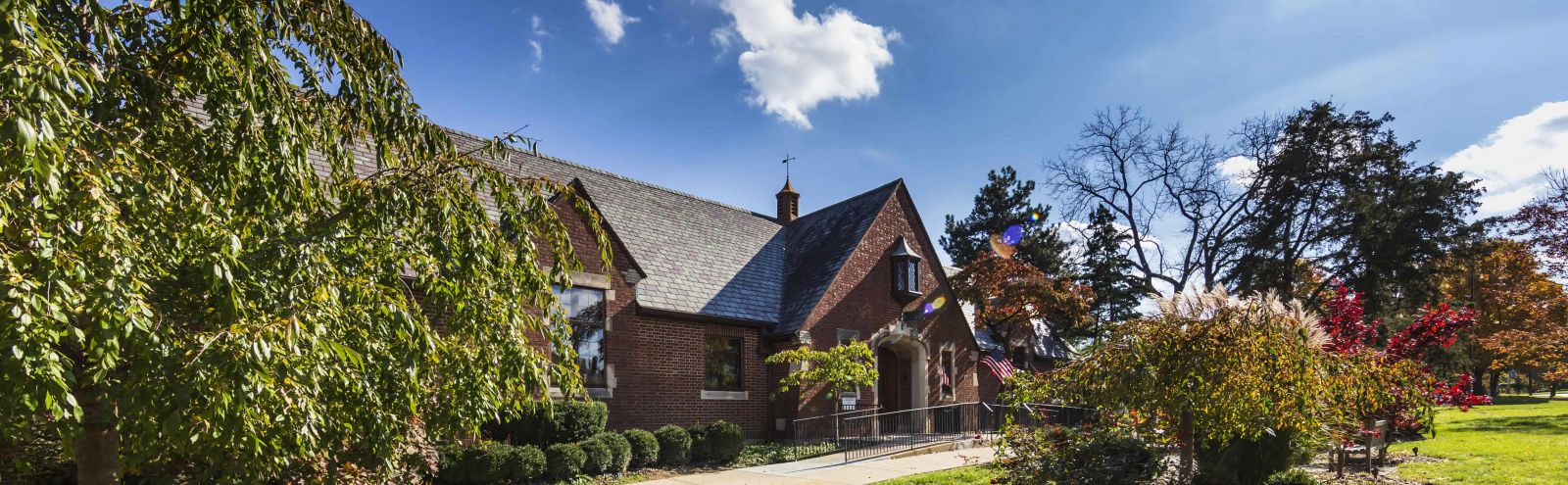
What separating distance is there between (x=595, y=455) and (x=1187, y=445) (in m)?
8.75

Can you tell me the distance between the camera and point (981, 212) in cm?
4875

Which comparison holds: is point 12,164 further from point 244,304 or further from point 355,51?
point 355,51

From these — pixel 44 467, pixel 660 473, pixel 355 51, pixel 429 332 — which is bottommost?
pixel 660 473

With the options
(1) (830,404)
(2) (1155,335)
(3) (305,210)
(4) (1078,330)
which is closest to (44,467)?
(3) (305,210)

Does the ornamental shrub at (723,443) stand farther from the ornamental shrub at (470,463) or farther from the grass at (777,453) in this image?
the ornamental shrub at (470,463)

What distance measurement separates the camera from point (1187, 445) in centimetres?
959

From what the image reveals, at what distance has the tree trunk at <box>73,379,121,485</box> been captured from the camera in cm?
508

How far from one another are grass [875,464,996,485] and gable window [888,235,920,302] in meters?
9.59

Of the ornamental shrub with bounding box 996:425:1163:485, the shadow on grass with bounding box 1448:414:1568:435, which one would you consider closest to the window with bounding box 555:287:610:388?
the ornamental shrub with bounding box 996:425:1163:485

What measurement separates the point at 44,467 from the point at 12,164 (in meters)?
8.09

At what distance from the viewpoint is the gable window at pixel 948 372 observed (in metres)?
23.8

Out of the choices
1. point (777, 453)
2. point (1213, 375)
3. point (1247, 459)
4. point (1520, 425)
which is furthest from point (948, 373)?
point (1520, 425)

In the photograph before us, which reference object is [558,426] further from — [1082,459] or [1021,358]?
[1021,358]

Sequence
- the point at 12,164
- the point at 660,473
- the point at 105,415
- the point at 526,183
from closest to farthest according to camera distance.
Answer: the point at 12,164 < the point at 105,415 < the point at 526,183 < the point at 660,473
